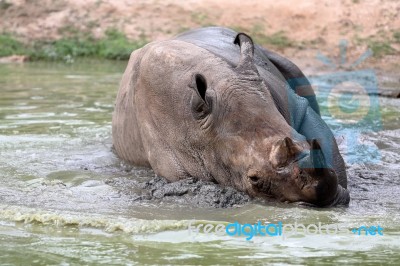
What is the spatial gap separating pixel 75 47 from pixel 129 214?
46.9 ft

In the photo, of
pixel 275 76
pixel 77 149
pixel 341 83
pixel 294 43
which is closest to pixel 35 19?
pixel 294 43

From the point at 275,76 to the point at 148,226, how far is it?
2725mm

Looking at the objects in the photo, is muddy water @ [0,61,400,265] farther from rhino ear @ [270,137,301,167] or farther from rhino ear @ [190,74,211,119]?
rhino ear @ [190,74,211,119]

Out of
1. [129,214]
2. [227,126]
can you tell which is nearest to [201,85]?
[227,126]

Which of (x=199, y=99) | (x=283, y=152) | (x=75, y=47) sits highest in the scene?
(x=199, y=99)

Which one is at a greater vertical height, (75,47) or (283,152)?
(283,152)

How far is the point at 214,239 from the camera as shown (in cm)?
587

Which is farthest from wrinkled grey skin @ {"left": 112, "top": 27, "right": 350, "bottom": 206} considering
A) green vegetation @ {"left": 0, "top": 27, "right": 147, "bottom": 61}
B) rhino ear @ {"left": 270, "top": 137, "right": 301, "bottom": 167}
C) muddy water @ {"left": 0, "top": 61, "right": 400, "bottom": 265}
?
Result: green vegetation @ {"left": 0, "top": 27, "right": 147, "bottom": 61}

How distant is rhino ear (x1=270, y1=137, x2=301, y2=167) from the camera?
640 cm

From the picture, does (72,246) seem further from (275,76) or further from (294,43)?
(294,43)

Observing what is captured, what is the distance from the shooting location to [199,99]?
7133 millimetres

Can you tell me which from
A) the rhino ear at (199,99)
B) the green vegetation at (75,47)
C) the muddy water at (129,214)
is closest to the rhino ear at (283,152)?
the muddy water at (129,214)

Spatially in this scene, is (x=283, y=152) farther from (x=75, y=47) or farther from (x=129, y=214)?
(x=75, y=47)

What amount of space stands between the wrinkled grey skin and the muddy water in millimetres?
215
